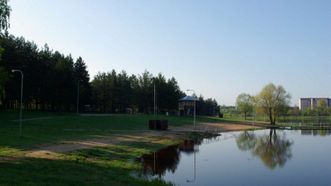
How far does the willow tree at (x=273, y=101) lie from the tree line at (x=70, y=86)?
26.5 meters

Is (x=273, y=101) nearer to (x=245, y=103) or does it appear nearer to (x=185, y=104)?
(x=185, y=104)

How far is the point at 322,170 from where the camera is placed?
29719 mm

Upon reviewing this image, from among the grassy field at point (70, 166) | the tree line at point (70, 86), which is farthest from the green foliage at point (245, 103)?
the grassy field at point (70, 166)

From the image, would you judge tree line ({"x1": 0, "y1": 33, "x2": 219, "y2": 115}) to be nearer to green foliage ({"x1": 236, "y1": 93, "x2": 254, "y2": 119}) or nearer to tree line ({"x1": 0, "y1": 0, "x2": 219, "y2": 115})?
tree line ({"x1": 0, "y1": 0, "x2": 219, "y2": 115})

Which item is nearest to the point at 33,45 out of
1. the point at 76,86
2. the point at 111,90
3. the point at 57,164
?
the point at 76,86

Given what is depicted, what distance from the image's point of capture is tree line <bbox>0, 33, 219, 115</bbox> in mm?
75000

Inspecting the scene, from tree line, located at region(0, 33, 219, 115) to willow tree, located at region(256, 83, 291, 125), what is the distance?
26470 millimetres

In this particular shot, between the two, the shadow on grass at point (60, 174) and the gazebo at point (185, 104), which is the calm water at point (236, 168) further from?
the gazebo at point (185, 104)

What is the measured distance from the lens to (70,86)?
83625 millimetres

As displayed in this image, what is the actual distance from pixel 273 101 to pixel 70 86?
6110 centimetres

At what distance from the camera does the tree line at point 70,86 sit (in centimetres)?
7500

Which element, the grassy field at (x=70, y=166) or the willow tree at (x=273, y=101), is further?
the willow tree at (x=273, y=101)

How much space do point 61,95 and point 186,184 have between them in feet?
209

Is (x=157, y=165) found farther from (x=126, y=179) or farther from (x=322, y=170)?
(x=322, y=170)
